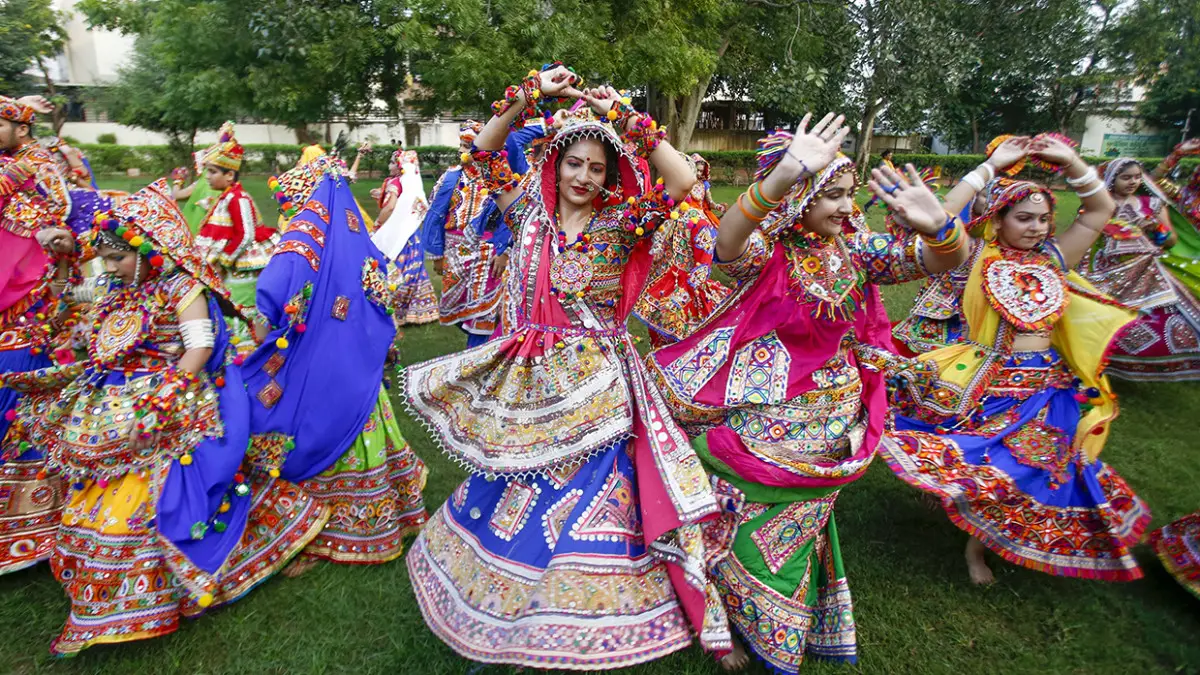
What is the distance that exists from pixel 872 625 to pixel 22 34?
19780 mm

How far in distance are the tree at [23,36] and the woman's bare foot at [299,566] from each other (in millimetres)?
11884

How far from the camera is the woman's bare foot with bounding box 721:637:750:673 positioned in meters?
3.05

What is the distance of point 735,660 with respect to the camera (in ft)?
10.0

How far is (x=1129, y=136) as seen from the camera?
3578cm

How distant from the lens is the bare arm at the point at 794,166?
2348 millimetres

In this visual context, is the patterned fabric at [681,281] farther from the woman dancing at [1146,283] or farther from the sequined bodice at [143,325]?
the woman dancing at [1146,283]

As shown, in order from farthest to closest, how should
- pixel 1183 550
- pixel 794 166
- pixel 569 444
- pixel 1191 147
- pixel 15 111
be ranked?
pixel 1191 147
pixel 15 111
pixel 1183 550
pixel 569 444
pixel 794 166

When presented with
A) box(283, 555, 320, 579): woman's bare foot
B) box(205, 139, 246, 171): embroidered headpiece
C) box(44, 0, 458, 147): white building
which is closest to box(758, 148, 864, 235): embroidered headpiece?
box(283, 555, 320, 579): woman's bare foot

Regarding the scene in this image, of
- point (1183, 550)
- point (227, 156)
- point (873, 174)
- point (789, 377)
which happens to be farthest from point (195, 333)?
point (1183, 550)

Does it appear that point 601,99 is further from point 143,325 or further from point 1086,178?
point 1086,178

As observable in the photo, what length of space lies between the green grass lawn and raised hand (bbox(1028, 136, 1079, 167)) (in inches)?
88.0

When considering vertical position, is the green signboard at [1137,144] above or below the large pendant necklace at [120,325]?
above

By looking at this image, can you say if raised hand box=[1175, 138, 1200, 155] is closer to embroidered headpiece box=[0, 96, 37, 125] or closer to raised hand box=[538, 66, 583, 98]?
raised hand box=[538, 66, 583, 98]

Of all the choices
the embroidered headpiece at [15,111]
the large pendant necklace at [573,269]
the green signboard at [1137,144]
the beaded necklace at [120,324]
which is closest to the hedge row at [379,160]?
the green signboard at [1137,144]
